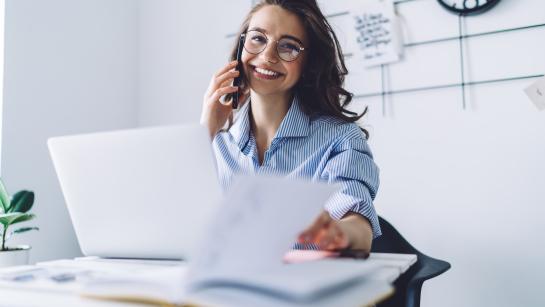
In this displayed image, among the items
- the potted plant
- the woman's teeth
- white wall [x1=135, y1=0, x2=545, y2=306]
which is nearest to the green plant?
the potted plant

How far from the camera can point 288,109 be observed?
146 centimetres

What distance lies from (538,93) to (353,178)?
0.95 metres

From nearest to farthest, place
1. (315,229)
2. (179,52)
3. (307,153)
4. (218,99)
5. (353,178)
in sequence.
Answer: (315,229) → (353,178) → (307,153) → (218,99) → (179,52)

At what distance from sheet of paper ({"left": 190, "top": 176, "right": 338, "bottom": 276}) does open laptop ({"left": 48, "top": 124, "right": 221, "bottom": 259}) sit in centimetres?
17

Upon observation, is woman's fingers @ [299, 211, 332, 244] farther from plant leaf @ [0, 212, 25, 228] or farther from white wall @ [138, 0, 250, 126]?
white wall @ [138, 0, 250, 126]

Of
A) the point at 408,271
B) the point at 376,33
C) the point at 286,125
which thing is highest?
the point at 376,33

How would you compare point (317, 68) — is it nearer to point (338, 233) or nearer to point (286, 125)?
point (286, 125)

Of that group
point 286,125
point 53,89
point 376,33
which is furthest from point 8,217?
point 376,33

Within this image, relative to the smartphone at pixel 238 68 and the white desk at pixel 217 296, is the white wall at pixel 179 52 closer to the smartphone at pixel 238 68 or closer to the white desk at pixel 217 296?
the smartphone at pixel 238 68

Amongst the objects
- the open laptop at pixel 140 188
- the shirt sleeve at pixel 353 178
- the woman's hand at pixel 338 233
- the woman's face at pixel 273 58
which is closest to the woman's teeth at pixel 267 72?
the woman's face at pixel 273 58

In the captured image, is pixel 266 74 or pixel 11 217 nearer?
pixel 266 74

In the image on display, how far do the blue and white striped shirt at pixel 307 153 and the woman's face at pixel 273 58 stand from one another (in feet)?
0.29

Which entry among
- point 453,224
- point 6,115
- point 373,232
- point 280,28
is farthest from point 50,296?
point 453,224

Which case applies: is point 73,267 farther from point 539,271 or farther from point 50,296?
point 539,271
